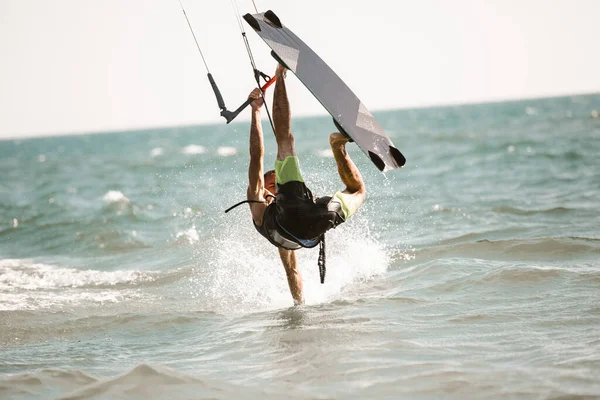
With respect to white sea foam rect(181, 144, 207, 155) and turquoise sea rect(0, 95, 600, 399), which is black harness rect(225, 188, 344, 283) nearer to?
turquoise sea rect(0, 95, 600, 399)

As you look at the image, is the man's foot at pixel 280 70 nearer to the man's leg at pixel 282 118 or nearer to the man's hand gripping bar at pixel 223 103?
the man's leg at pixel 282 118

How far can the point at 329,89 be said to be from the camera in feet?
22.0

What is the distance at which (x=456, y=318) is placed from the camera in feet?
21.0

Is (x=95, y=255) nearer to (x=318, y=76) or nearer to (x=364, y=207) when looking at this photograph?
(x=364, y=207)

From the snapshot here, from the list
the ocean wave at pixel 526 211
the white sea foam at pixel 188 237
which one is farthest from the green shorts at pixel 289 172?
the ocean wave at pixel 526 211

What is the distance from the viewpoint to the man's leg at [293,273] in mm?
7324

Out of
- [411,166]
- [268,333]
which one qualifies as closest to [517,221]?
[268,333]

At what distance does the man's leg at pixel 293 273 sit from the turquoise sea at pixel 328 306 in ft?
0.63

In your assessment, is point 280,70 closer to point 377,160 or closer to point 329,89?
point 329,89

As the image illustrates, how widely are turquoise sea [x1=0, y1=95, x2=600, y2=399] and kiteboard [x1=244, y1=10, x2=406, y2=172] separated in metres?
1.57

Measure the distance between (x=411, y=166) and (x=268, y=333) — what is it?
20217 mm

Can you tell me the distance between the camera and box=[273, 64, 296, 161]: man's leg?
21.0 ft

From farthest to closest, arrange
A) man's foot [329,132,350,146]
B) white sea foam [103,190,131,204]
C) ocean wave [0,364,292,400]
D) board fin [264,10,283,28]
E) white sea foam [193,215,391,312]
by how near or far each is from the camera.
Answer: white sea foam [103,190,131,204], white sea foam [193,215,391,312], board fin [264,10,283,28], man's foot [329,132,350,146], ocean wave [0,364,292,400]

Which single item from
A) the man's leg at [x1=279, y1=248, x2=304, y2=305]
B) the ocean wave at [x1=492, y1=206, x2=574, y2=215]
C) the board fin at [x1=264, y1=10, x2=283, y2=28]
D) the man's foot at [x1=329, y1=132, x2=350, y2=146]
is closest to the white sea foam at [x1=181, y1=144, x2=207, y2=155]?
the ocean wave at [x1=492, y1=206, x2=574, y2=215]
